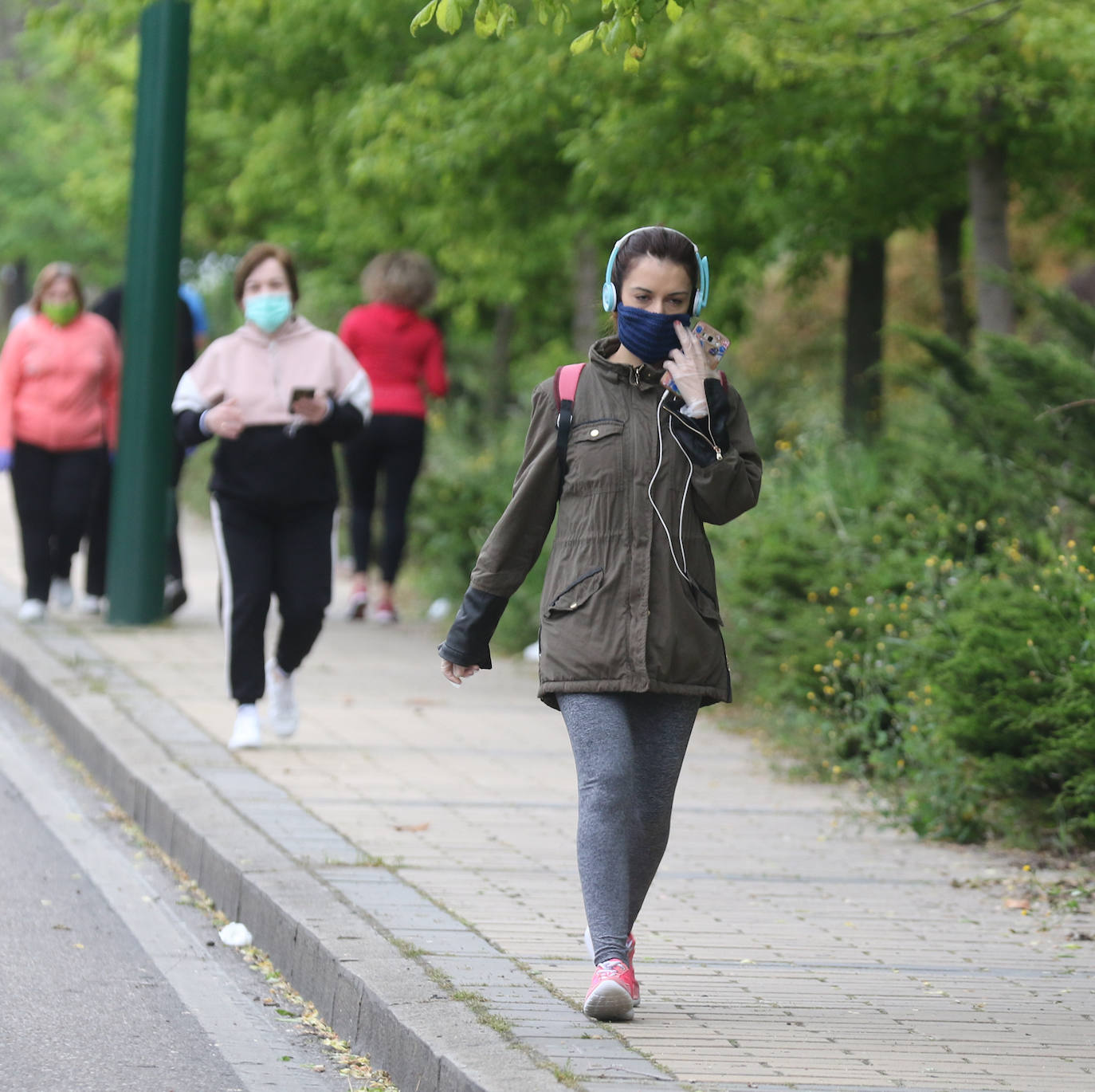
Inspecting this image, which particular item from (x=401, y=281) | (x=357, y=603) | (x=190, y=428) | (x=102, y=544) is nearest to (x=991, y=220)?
(x=401, y=281)

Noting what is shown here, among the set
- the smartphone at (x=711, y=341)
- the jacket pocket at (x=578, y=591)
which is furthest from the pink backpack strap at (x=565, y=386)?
the jacket pocket at (x=578, y=591)

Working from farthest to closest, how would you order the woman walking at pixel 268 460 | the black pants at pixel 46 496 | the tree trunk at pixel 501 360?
1. the tree trunk at pixel 501 360
2. the black pants at pixel 46 496
3. the woman walking at pixel 268 460

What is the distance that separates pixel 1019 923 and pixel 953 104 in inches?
176

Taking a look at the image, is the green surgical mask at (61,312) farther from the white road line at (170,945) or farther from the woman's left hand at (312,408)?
the woman's left hand at (312,408)

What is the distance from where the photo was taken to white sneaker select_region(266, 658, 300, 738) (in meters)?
8.05

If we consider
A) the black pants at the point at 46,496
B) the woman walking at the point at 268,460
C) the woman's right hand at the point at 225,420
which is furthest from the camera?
the black pants at the point at 46,496

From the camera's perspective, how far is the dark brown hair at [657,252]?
4.45 m

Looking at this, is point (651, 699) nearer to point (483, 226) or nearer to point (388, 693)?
point (388, 693)

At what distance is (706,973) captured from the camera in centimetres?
498

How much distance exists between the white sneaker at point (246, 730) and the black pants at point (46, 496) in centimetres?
391

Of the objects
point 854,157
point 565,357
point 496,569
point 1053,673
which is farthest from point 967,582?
point 565,357

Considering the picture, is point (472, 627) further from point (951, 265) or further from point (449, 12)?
point (951, 265)

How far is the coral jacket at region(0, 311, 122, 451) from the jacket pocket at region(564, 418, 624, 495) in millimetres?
7379

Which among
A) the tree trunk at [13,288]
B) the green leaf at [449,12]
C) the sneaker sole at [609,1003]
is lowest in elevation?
the sneaker sole at [609,1003]
